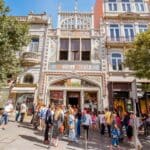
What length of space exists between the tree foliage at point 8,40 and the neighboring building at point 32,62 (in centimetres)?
779

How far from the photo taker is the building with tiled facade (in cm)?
2042

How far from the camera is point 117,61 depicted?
2208 centimetres

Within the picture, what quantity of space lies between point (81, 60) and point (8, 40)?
38.3 ft

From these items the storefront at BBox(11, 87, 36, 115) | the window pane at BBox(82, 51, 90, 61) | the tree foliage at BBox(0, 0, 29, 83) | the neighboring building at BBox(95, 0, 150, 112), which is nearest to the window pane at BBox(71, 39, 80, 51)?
the window pane at BBox(82, 51, 90, 61)

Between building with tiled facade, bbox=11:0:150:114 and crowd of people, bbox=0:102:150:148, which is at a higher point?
building with tiled facade, bbox=11:0:150:114

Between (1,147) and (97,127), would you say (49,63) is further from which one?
(1,147)

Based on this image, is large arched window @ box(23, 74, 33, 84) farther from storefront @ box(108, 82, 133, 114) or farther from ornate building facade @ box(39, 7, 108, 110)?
storefront @ box(108, 82, 133, 114)

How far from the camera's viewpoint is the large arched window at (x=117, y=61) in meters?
21.8

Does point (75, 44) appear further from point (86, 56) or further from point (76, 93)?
point (76, 93)

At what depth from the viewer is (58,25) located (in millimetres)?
23062

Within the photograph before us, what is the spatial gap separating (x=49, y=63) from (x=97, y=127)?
953 cm

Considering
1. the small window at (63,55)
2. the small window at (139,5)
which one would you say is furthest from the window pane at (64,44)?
the small window at (139,5)

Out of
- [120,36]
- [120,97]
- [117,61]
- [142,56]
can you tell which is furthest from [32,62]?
[142,56]

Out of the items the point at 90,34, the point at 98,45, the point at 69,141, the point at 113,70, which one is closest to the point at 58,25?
the point at 90,34
